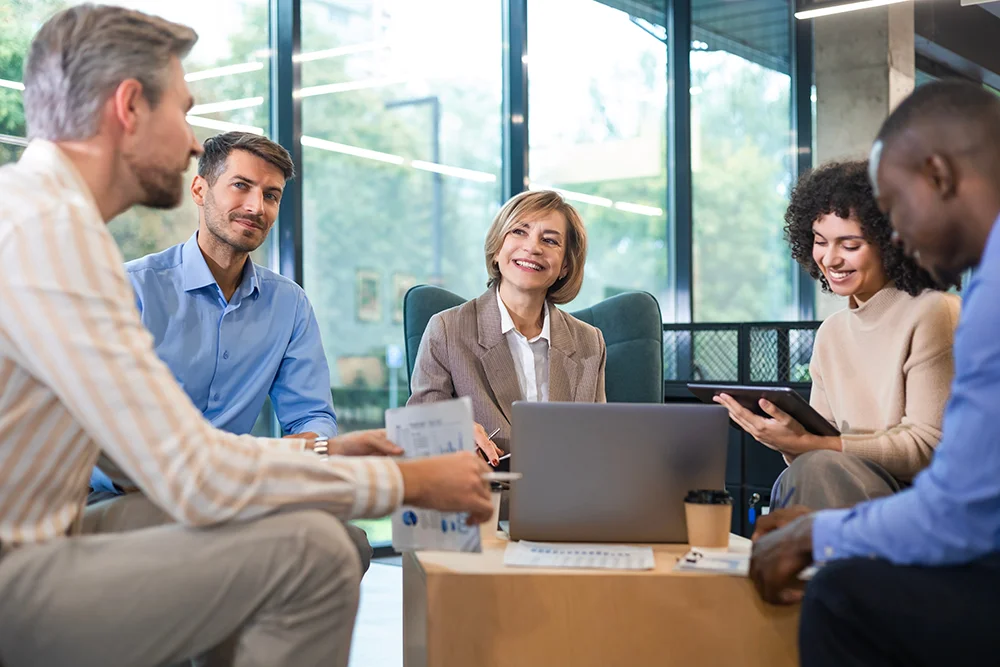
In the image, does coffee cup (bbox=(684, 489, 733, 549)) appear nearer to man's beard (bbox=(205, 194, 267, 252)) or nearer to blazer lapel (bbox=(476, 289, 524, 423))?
blazer lapel (bbox=(476, 289, 524, 423))

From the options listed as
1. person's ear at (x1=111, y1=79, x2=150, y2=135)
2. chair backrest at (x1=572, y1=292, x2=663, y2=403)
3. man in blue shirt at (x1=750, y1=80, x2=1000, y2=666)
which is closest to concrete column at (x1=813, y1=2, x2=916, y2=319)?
chair backrest at (x1=572, y1=292, x2=663, y2=403)

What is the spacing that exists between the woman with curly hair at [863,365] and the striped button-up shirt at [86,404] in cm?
93

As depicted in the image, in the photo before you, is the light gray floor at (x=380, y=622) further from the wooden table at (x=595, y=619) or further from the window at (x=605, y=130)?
the window at (x=605, y=130)

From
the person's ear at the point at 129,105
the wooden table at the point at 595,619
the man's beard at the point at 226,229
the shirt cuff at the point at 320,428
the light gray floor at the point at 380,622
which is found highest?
the person's ear at the point at 129,105

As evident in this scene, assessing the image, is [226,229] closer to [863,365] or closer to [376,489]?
[376,489]

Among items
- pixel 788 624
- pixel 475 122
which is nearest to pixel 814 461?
pixel 788 624

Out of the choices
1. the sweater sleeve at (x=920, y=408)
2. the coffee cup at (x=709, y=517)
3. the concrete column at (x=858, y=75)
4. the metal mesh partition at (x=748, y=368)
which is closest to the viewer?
the coffee cup at (x=709, y=517)

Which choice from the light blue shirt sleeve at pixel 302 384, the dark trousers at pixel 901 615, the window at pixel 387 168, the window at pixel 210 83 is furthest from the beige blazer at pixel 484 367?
the window at pixel 387 168

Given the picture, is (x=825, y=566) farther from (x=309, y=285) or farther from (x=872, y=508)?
(x=309, y=285)

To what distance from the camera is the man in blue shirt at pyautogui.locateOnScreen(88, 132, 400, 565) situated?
232 cm

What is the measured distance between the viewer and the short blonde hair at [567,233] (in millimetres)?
2768

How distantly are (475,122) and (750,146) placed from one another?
7.70 ft

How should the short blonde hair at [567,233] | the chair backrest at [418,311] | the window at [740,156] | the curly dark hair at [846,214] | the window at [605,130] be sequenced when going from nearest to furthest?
the curly dark hair at [846,214], the short blonde hair at [567,233], the chair backrest at [418,311], the window at [605,130], the window at [740,156]

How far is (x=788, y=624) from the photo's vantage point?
1.63m
